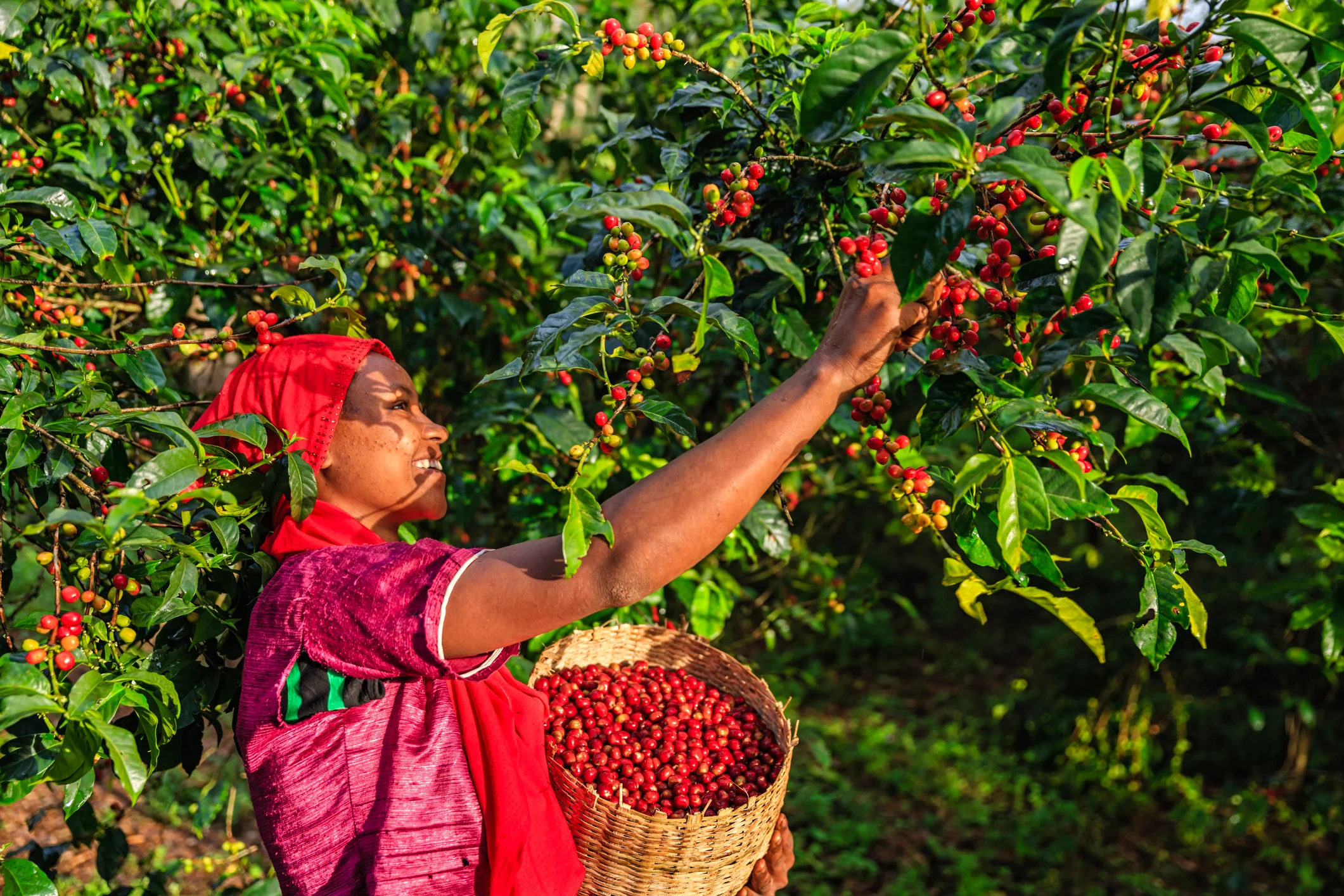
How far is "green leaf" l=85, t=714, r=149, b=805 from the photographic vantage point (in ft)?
4.00

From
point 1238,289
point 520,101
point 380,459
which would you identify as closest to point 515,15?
point 520,101

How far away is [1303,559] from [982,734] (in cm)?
200

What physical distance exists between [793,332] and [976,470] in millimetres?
660

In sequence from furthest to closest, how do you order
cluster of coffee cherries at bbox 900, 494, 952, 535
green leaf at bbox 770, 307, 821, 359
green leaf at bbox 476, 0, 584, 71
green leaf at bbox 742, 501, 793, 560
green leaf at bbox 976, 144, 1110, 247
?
1. green leaf at bbox 742, 501, 793, 560
2. green leaf at bbox 770, 307, 821, 359
3. green leaf at bbox 476, 0, 584, 71
4. cluster of coffee cherries at bbox 900, 494, 952, 535
5. green leaf at bbox 976, 144, 1110, 247

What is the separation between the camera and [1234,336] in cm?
118

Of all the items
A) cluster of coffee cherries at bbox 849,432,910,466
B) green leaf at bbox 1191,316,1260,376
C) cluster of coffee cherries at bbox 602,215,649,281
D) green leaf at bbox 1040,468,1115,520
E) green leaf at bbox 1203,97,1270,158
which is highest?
green leaf at bbox 1203,97,1270,158

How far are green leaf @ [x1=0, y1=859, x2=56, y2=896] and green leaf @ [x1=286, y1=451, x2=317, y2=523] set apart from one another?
0.69m

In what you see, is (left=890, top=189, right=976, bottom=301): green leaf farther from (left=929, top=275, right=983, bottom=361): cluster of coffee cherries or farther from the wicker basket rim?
the wicker basket rim

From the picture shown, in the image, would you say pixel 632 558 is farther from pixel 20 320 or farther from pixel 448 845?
pixel 20 320

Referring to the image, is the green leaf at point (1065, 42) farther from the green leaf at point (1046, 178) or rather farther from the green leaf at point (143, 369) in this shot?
the green leaf at point (143, 369)

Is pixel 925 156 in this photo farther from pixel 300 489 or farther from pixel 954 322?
pixel 300 489

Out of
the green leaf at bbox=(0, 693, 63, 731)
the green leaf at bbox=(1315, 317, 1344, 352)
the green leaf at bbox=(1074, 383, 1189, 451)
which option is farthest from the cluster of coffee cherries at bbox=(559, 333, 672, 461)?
the green leaf at bbox=(1315, 317, 1344, 352)

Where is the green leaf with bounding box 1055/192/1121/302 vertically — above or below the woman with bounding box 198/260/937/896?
above

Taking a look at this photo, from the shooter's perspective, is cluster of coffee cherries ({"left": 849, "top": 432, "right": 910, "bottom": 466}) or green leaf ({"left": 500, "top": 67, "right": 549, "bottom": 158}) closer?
cluster of coffee cherries ({"left": 849, "top": 432, "right": 910, "bottom": 466})
